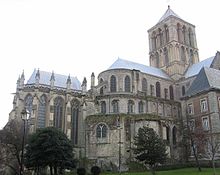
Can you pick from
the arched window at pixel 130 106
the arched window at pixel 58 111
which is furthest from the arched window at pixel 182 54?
the arched window at pixel 58 111

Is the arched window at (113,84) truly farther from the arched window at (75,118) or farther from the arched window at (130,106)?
the arched window at (75,118)

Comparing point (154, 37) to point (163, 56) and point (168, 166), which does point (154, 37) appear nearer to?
point (163, 56)

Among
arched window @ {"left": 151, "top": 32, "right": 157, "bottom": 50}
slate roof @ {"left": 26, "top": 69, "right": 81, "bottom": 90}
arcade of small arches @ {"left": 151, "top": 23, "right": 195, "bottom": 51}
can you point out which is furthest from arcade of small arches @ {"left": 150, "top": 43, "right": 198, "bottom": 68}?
slate roof @ {"left": 26, "top": 69, "right": 81, "bottom": 90}

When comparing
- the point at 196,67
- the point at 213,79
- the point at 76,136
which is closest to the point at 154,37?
the point at 196,67

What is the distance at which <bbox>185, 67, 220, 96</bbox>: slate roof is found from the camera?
50.1 metres

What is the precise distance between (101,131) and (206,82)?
20.3m

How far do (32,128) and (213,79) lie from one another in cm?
3285

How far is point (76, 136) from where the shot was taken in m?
54.6

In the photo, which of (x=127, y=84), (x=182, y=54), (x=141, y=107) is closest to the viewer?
(x=141, y=107)

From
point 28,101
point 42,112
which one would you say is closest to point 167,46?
point 42,112

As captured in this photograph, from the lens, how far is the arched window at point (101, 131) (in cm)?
4756

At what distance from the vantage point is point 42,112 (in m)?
52.9

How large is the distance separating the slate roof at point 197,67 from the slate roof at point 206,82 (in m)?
7.67

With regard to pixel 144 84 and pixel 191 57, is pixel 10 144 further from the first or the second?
pixel 191 57
